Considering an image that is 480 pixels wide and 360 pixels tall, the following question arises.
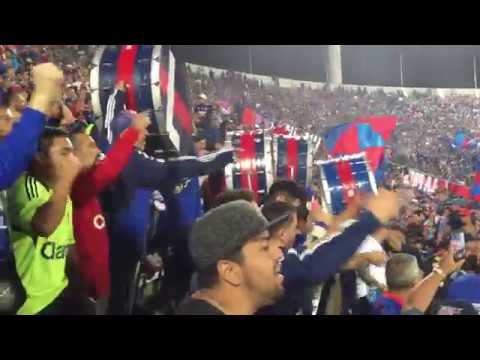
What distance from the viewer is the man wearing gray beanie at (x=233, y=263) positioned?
3.32m

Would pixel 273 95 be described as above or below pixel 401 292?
above

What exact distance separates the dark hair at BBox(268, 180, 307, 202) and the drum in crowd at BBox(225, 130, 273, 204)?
0.03m

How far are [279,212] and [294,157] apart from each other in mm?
300

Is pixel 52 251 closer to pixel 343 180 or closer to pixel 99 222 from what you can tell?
pixel 99 222

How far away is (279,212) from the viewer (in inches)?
143

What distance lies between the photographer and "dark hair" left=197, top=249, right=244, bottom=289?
3314 mm

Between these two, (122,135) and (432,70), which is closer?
(122,135)

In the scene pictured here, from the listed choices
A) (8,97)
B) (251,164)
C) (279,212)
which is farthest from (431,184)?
(8,97)

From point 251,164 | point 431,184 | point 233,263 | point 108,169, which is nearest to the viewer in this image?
point 233,263

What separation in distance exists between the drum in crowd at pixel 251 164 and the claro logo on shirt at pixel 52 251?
0.88 metres
